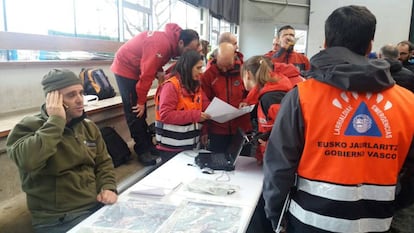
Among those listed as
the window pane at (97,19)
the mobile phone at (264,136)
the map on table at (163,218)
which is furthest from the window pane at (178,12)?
the map on table at (163,218)

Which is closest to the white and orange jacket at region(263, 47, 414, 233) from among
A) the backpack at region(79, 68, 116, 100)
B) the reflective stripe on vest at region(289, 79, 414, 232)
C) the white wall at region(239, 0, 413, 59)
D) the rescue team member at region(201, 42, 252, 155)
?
the reflective stripe on vest at region(289, 79, 414, 232)

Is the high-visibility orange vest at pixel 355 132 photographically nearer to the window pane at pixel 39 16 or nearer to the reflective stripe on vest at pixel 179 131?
the reflective stripe on vest at pixel 179 131

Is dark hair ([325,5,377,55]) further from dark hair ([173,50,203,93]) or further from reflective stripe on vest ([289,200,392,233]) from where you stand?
dark hair ([173,50,203,93])

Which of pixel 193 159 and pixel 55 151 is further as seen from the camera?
pixel 193 159

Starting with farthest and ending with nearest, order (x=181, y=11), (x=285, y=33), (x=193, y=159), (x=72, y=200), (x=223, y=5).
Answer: (x=223, y=5) → (x=181, y=11) → (x=285, y=33) → (x=193, y=159) → (x=72, y=200)

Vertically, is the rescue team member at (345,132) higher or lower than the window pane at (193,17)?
lower

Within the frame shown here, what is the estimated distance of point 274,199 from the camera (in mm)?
1149

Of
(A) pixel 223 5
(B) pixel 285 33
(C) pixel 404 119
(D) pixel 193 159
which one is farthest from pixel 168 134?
(A) pixel 223 5

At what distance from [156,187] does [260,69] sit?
33.0 inches

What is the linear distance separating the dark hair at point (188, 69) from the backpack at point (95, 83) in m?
1.44

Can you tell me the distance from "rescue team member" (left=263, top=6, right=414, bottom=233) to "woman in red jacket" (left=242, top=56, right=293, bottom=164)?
1.82 ft

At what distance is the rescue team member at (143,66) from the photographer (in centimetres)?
255

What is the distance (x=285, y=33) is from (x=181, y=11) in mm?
3126

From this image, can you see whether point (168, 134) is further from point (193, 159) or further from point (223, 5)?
point (223, 5)
